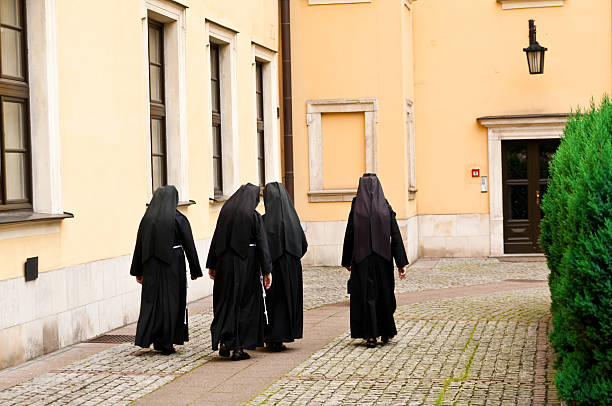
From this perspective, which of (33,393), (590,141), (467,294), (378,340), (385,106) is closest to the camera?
(590,141)

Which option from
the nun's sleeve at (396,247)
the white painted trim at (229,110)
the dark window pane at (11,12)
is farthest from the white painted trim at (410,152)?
the dark window pane at (11,12)

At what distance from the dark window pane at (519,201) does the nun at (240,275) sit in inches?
536

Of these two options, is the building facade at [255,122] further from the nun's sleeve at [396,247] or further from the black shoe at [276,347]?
the nun's sleeve at [396,247]

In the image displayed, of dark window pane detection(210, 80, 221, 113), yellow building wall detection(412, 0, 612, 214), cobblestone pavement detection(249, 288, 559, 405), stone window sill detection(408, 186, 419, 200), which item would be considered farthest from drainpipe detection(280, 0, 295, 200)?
cobblestone pavement detection(249, 288, 559, 405)

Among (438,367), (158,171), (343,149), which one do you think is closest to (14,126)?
(158,171)

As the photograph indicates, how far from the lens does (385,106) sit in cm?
2086

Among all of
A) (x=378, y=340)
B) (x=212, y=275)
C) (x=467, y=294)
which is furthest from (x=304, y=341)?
(x=467, y=294)

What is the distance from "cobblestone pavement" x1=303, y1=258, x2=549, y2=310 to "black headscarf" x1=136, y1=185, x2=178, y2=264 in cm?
442

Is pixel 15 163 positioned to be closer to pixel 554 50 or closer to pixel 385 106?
pixel 385 106

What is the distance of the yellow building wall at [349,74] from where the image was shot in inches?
821

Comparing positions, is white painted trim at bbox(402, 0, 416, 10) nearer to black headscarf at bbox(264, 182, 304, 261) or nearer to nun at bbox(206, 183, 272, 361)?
black headscarf at bbox(264, 182, 304, 261)

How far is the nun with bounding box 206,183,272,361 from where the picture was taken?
986 cm

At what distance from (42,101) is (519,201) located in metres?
14.5

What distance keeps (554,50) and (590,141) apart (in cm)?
1673
